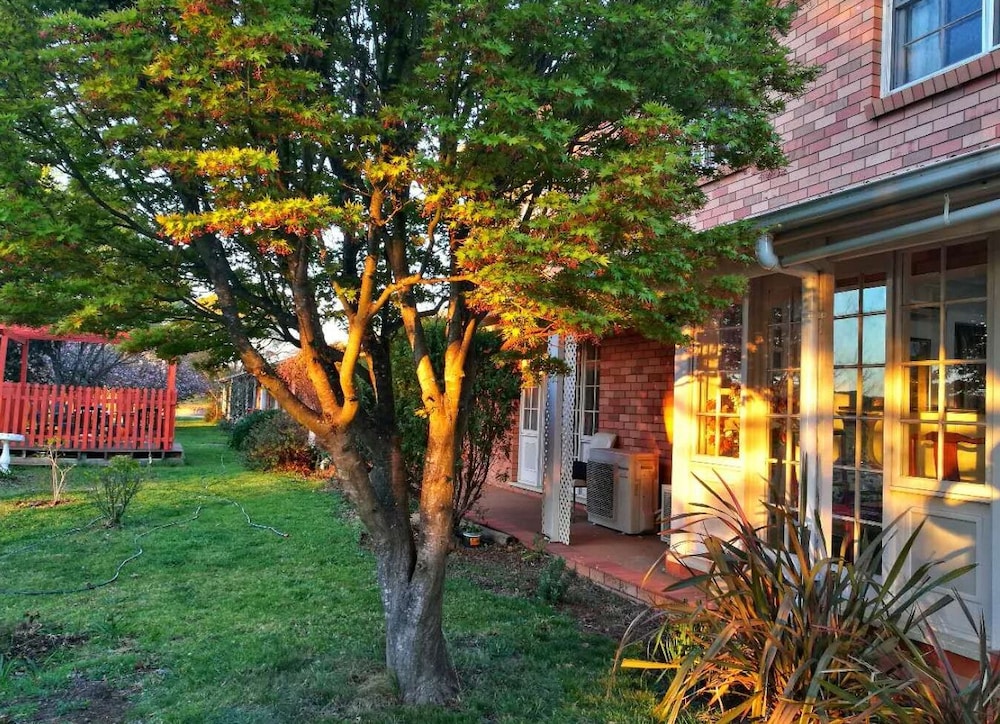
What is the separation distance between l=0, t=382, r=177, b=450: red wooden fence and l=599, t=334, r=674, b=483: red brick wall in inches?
415

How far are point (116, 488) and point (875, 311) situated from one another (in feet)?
27.5

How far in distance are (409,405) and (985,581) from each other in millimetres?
5223

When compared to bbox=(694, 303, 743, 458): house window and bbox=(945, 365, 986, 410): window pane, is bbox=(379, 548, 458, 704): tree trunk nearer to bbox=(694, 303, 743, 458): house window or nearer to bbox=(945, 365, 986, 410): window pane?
bbox=(694, 303, 743, 458): house window

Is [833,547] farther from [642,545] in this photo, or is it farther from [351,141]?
[351,141]

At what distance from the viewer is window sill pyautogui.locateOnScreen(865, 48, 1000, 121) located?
4387 mm

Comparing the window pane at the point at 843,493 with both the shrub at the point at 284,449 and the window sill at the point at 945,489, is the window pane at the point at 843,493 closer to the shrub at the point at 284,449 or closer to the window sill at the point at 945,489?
the window sill at the point at 945,489

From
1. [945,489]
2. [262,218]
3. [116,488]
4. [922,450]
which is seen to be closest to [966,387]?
[922,450]

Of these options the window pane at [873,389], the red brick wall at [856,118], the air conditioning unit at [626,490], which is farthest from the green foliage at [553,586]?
the red brick wall at [856,118]

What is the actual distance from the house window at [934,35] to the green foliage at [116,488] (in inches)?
353

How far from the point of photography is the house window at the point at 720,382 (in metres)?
5.88

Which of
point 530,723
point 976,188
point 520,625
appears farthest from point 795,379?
point 530,723

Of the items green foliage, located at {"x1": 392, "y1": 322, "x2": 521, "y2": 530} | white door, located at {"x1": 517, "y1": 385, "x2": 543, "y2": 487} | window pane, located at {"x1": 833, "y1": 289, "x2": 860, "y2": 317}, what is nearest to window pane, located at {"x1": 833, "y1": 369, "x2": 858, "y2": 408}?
window pane, located at {"x1": 833, "y1": 289, "x2": 860, "y2": 317}

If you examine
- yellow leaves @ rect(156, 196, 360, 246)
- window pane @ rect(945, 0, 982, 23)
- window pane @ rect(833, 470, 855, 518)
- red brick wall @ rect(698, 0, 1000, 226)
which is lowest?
window pane @ rect(833, 470, 855, 518)

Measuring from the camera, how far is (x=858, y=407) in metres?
5.27
